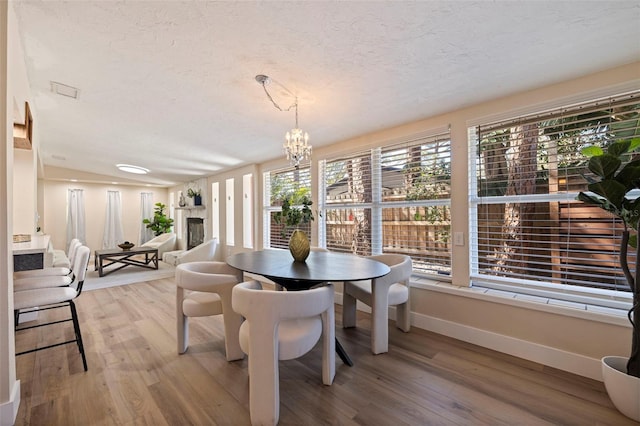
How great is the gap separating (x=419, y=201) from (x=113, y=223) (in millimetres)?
9087

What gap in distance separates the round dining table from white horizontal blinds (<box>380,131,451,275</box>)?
929mm

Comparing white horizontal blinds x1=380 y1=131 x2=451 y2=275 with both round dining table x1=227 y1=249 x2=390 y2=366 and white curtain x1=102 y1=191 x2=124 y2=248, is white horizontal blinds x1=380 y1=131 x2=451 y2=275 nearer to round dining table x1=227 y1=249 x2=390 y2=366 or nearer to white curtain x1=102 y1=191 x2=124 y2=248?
round dining table x1=227 y1=249 x2=390 y2=366

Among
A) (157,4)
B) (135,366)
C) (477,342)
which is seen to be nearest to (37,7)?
(157,4)

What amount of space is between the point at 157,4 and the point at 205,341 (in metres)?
2.65

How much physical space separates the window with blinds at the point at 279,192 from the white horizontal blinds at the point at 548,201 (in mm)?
2492

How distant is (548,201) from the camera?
2188 millimetres

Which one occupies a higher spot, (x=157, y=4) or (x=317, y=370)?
(x=157, y=4)

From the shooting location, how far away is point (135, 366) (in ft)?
6.92

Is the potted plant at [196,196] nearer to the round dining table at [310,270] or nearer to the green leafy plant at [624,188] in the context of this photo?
the round dining table at [310,270]

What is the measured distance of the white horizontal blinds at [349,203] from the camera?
351cm

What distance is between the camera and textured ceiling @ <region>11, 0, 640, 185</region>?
1485 millimetres

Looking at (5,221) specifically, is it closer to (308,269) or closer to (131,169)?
(308,269)

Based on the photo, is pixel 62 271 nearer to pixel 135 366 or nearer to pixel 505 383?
pixel 135 366

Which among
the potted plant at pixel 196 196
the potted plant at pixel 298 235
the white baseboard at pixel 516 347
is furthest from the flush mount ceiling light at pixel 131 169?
the white baseboard at pixel 516 347
